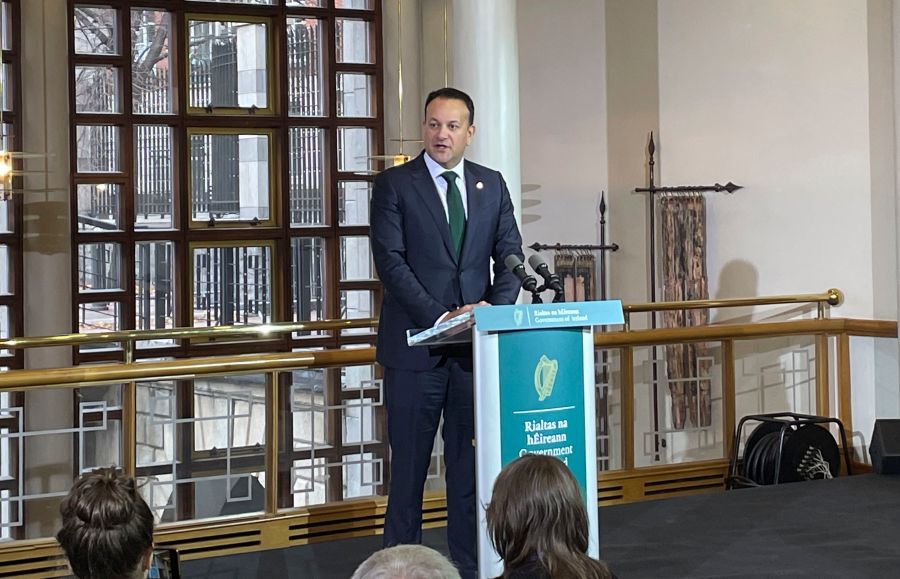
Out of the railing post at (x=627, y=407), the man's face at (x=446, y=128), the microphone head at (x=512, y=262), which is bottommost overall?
the railing post at (x=627, y=407)

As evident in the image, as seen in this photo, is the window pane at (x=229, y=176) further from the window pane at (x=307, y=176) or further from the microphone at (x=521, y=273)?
the microphone at (x=521, y=273)

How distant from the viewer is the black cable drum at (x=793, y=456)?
5621mm

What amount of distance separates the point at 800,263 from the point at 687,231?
1.10 m

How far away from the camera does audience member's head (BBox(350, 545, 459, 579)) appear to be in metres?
1.72

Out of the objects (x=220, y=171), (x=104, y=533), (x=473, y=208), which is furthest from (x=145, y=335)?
(x=220, y=171)

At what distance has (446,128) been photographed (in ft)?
11.9

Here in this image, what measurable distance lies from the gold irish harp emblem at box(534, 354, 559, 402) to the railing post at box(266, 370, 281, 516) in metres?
1.68

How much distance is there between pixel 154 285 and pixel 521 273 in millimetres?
5679

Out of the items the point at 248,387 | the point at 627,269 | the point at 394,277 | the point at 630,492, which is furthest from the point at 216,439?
the point at 627,269

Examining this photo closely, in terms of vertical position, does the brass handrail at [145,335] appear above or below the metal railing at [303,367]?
above

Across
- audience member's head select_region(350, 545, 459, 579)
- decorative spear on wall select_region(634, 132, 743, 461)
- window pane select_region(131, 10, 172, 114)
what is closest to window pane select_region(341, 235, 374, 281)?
window pane select_region(131, 10, 172, 114)

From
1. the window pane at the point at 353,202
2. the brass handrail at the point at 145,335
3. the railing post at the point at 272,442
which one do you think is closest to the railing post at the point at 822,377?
the brass handrail at the point at 145,335

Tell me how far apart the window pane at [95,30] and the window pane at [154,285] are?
4.55 ft

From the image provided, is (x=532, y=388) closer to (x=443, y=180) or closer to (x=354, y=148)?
(x=443, y=180)
